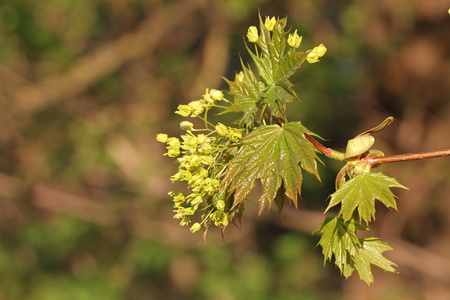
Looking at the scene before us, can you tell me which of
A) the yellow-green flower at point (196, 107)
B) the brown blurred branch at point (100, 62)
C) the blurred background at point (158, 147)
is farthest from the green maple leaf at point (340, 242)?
the brown blurred branch at point (100, 62)

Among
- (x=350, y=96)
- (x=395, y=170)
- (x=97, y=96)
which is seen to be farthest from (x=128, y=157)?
(x=395, y=170)

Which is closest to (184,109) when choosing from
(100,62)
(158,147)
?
(100,62)

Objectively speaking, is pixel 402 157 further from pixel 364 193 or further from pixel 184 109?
pixel 184 109

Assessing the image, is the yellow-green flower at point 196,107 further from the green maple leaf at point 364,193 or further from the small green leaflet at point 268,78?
the green maple leaf at point 364,193

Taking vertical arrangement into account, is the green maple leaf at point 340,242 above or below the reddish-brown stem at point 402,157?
below

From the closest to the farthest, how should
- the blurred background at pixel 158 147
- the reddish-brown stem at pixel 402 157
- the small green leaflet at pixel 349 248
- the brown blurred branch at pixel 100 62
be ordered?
the reddish-brown stem at pixel 402 157
the small green leaflet at pixel 349 248
the blurred background at pixel 158 147
the brown blurred branch at pixel 100 62

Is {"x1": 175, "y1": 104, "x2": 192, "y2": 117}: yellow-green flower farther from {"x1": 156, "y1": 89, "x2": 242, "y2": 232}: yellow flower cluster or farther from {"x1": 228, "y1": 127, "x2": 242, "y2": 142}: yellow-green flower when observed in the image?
{"x1": 228, "y1": 127, "x2": 242, "y2": 142}: yellow-green flower
